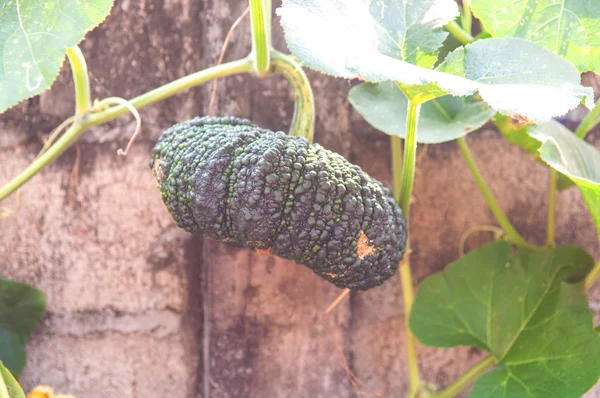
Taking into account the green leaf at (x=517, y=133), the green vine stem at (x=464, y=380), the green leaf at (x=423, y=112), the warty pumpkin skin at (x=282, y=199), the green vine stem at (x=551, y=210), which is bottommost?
the green vine stem at (x=464, y=380)

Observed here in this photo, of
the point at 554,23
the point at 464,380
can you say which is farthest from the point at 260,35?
the point at 464,380

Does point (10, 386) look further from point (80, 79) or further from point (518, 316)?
point (518, 316)

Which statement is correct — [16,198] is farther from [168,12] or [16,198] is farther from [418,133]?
[418,133]

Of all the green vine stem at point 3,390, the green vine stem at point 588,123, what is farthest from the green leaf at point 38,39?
the green vine stem at point 588,123

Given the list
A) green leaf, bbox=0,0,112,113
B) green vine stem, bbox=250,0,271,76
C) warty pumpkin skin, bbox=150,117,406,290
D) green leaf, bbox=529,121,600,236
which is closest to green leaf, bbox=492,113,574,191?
green leaf, bbox=529,121,600,236

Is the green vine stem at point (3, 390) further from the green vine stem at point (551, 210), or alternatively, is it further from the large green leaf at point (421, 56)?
the green vine stem at point (551, 210)

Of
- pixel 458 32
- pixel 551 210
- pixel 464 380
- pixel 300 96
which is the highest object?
pixel 458 32

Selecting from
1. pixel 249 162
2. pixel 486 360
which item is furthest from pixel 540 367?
pixel 249 162
